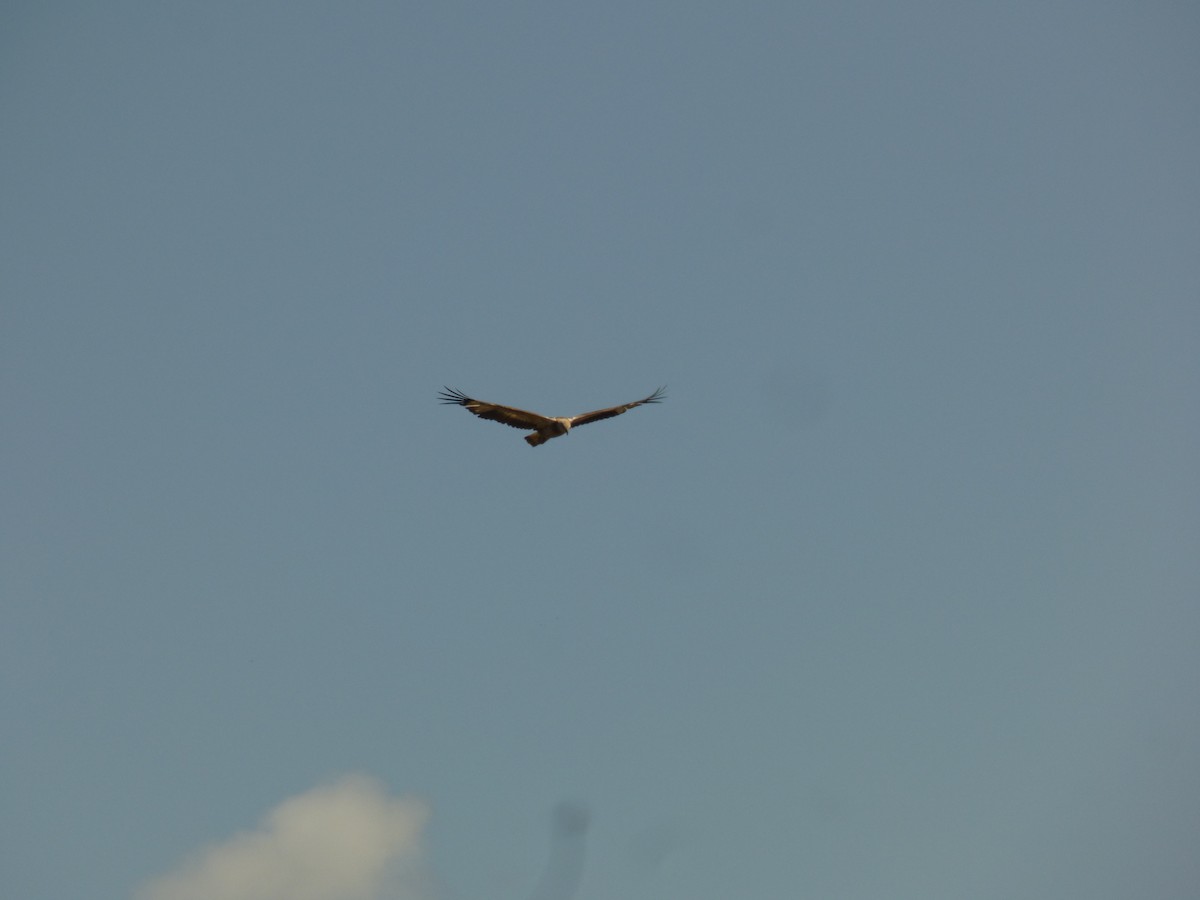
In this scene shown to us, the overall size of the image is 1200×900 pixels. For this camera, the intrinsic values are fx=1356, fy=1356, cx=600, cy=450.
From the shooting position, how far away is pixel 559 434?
154 ft

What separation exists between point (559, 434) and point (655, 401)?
12.8 ft

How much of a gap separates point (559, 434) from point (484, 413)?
2781mm

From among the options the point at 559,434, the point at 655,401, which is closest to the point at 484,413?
the point at 559,434

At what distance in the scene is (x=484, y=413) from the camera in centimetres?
4609

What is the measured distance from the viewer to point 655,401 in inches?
1911

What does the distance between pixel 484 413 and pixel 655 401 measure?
641cm

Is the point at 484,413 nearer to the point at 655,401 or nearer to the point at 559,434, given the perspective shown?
the point at 559,434
